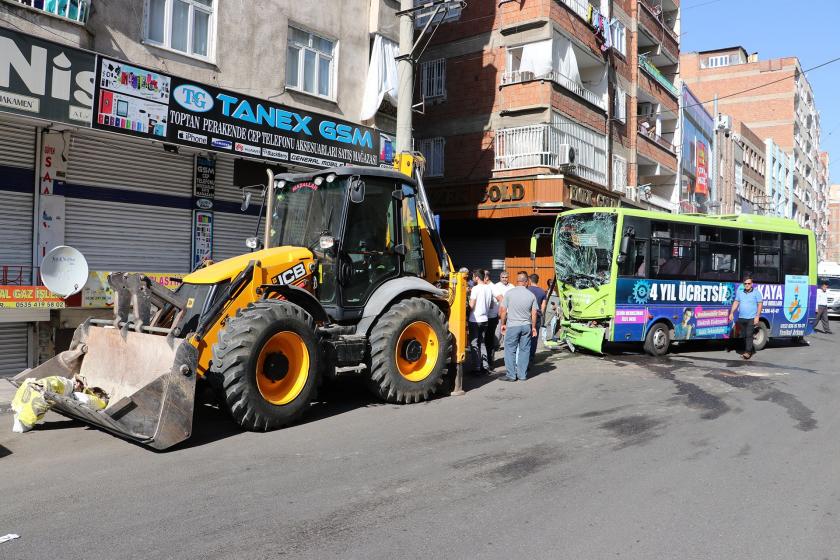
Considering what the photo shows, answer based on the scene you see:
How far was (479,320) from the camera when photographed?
11328mm

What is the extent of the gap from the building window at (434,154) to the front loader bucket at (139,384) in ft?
55.6

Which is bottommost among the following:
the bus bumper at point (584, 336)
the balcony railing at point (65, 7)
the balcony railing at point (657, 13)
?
the bus bumper at point (584, 336)

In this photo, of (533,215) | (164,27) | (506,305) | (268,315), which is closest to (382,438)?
(268,315)

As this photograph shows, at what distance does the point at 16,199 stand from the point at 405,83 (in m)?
7.76

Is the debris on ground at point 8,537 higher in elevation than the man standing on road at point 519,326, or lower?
lower

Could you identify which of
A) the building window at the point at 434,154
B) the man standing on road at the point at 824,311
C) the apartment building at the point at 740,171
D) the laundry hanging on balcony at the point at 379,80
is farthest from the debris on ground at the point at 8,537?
the apartment building at the point at 740,171

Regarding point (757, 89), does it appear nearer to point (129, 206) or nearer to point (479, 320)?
point (479, 320)

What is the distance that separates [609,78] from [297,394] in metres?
22.1

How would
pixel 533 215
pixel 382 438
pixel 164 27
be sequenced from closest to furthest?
pixel 382 438
pixel 164 27
pixel 533 215

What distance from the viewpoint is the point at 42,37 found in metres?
9.29

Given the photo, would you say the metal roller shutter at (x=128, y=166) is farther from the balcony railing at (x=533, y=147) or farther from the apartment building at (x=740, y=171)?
the apartment building at (x=740, y=171)

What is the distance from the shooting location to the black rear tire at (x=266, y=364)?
6.43m

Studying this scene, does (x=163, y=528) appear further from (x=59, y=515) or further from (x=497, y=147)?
(x=497, y=147)

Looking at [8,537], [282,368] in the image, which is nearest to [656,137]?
[282,368]
